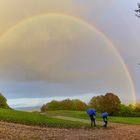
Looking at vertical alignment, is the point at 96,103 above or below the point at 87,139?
above

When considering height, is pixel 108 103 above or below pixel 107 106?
above

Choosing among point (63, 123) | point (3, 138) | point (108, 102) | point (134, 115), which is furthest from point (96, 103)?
point (3, 138)

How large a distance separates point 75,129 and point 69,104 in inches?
1940

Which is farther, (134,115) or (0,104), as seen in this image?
(134,115)

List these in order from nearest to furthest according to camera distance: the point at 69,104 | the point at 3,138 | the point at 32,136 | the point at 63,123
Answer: the point at 3,138, the point at 32,136, the point at 63,123, the point at 69,104

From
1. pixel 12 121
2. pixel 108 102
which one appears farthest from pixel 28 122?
pixel 108 102

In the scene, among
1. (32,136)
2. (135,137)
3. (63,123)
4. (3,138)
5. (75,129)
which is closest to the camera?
(3,138)

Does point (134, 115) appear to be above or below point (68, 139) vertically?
above

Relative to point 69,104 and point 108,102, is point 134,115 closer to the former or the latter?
point 108,102

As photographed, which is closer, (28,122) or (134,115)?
(28,122)

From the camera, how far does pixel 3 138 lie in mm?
29500

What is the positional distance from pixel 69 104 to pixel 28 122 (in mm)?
47982

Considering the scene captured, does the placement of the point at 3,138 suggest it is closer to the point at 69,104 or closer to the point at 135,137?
the point at 135,137

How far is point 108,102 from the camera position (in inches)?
3110
